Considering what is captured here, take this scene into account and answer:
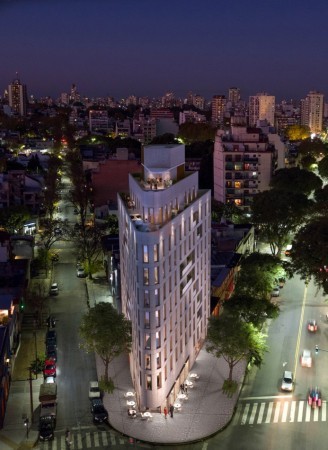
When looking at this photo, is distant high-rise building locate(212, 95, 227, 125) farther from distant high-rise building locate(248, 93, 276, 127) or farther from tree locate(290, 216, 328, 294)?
tree locate(290, 216, 328, 294)

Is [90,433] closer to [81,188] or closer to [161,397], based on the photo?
[161,397]

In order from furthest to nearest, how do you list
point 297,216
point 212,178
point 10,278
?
point 212,178 < point 297,216 < point 10,278

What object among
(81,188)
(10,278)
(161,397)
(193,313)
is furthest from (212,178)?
(161,397)

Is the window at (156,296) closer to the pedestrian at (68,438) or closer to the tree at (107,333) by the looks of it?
the tree at (107,333)

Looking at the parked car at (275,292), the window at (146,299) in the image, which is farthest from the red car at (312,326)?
the window at (146,299)

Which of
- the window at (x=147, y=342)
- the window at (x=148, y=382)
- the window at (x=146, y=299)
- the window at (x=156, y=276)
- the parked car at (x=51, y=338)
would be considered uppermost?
the window at (x=156, y=276)

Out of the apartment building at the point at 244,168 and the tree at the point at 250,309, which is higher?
the apartment building at the point at 244,168
